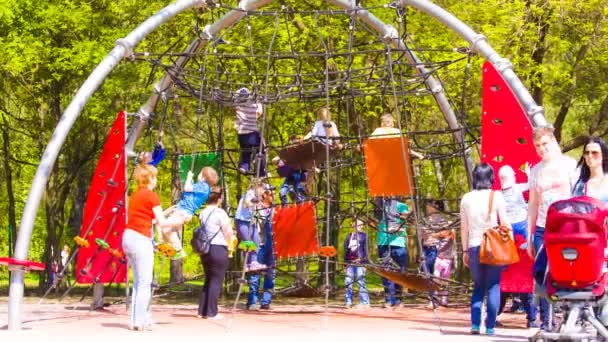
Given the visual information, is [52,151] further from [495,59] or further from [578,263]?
[578,263]

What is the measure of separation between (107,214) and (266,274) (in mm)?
2291

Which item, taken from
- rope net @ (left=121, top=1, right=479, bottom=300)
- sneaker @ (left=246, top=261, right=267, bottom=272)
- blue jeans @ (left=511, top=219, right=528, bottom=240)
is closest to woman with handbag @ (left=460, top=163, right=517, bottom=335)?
blue jeans @ (left=511, top=219, right=528, bottom=240)

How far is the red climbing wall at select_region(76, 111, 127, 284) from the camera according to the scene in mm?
14703

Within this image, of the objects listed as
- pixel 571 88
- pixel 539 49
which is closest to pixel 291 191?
pixel 539 49

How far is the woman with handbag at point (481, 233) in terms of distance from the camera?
11336 millimetres

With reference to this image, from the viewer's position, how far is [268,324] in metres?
13.2

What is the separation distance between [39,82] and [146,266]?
466 inches

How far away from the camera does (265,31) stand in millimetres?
20938

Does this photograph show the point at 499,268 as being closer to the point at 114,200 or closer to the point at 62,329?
the point at 62,329

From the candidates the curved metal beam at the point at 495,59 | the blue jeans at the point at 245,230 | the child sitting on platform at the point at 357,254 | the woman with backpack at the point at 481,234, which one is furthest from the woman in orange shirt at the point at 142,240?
the child sitting on platform at the point at 357,254

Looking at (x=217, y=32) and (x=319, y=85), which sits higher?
(x=217, y=32)

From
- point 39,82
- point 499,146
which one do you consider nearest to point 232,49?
point 39,82

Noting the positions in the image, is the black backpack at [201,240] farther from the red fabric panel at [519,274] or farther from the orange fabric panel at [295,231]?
the red fabric panel at [519,274]

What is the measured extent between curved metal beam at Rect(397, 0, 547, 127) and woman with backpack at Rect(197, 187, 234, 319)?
3.56m
